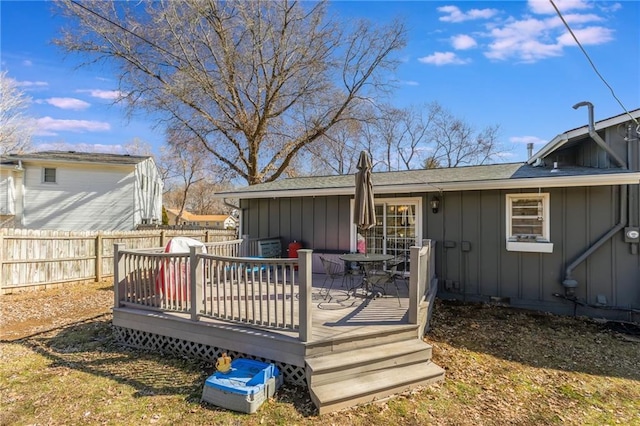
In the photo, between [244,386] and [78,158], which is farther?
[78,158]

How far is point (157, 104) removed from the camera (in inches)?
661

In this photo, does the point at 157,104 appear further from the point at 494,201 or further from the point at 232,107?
the point at 494,201

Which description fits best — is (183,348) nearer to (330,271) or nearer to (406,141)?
(330,271)

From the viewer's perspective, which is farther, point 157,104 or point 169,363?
point 157,104

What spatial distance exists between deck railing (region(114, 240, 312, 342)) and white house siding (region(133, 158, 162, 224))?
1448 centimetres

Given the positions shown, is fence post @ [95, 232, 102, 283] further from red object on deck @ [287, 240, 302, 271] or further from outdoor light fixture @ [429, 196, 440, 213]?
outdoor light fixture @ [429, 196, 440, 213]

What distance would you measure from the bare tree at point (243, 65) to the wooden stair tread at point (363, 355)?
15101 millimetres

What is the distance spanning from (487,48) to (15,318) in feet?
45.7

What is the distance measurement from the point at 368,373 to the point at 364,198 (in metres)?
2.93

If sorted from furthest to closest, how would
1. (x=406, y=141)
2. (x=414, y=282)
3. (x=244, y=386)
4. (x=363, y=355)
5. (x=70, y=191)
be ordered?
(x=406, y=141) → (x=70, y=191) → (x=414, y=282) → (x=363, y=355) → (x=244, y=386)

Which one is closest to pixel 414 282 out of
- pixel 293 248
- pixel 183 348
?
pixel 183 348

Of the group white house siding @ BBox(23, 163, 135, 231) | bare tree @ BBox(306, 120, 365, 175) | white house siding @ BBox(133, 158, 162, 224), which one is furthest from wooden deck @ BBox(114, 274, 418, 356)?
white house siding @ BBox(133, 158, 162, 224)

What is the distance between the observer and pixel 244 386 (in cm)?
340

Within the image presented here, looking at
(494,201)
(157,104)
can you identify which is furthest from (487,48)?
(157,104)
